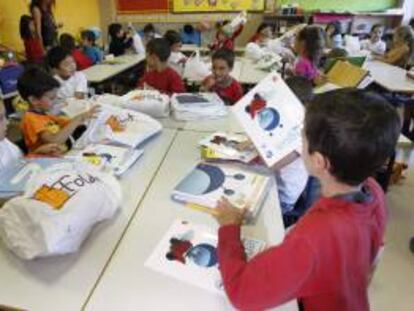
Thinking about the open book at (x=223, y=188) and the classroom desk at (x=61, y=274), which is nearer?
the classroom desk at (x=61, y=274)

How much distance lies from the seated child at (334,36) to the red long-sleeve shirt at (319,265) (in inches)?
179

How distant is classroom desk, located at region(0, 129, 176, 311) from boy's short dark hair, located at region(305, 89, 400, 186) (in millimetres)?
672

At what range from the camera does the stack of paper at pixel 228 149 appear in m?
1.54

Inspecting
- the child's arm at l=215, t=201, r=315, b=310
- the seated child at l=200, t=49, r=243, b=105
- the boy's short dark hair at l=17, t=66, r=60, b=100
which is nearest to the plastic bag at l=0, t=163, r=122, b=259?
the child's arm at l=215, t=201, r=315, b=310

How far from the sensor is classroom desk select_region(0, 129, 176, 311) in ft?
2.90

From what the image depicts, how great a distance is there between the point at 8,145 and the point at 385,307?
1923 millimetres

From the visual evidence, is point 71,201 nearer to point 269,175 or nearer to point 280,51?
point 269,175

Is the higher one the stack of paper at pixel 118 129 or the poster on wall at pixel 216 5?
the poster on wall at pixel 216 5

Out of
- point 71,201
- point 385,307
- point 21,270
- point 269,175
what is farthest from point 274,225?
point 385,307

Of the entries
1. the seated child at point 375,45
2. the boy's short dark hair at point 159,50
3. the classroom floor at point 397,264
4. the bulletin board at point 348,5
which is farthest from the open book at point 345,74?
the bulletin board at point 348,5

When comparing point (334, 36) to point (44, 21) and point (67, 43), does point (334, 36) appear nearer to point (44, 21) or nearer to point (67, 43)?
point (67, 43)

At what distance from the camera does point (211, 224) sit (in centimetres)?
115

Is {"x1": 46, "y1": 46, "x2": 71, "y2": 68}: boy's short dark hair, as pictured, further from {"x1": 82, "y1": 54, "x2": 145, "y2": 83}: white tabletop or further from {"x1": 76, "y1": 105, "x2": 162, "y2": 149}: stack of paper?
{"x1": 76, "y1": 105, "x2": 162, "y2": 149}: stack of paper

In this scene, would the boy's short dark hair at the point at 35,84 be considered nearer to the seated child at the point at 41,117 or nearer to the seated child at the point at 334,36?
the seated child at the point at 41,117
